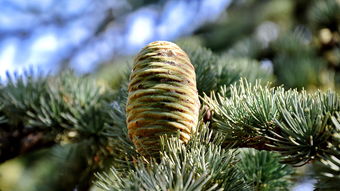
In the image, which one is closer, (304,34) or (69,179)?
(69,179)

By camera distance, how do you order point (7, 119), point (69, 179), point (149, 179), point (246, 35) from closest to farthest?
point (149, 179)
point (7, 119)
point (69, 179)
point (246, 35)

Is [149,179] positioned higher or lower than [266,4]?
lower

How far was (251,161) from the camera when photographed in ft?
2.49

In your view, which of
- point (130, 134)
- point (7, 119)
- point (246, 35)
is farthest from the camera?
point (246, 35)

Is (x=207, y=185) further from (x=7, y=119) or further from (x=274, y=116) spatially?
(x=7, y=119)

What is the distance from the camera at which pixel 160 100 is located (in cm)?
57

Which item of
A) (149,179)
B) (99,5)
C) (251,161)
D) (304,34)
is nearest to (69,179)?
(251,161)

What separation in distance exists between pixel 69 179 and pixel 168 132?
63 centimetres

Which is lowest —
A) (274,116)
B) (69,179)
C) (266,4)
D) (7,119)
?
(69,179)

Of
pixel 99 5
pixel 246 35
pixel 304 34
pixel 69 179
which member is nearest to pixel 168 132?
pixel 69 179

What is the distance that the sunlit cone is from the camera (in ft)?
1.86

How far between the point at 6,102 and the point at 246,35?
156 cm

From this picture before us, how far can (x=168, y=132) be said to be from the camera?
1.86 feet

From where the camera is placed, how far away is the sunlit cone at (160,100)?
0.57 meters
